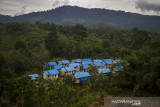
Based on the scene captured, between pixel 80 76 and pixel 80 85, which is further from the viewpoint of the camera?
pixel 80 76

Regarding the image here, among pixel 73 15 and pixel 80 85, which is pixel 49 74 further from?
pixel 73 15

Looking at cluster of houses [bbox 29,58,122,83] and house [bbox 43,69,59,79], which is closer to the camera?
cluster of houses [bbox 29,58,122,83]

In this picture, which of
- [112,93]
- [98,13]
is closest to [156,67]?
[112,93]

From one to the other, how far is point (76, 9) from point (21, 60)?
139m

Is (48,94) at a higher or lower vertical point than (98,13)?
lower

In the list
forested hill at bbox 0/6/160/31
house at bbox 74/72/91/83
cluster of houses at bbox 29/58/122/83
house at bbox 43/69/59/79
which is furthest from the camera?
forested hill at bbox 0/6/160/31

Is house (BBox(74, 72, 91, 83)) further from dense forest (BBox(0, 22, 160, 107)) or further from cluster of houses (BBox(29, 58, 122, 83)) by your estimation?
dense forest (BBox(0, 22, 160, 107))

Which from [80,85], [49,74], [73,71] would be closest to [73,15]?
[73,71]

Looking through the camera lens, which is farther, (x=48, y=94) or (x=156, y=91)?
(x=48, y=94)

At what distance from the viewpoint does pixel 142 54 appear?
11.9 metres

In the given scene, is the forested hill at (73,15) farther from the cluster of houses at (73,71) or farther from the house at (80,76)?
the house at (80,76)

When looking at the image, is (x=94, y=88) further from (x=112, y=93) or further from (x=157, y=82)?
(x=157, y=82)

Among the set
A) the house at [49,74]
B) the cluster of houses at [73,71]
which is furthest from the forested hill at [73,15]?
the house at [49,74]

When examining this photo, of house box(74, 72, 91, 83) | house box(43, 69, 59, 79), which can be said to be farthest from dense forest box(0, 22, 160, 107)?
house box(43, 69, 59, 79)
